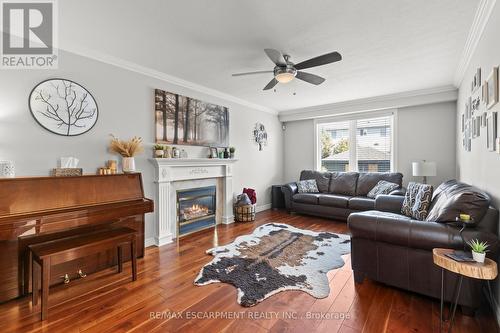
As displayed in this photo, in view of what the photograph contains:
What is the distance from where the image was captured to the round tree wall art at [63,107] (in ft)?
8.43

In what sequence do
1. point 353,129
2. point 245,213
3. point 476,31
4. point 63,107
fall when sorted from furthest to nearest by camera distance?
1. point 353,129
2. point 245,213
3. point 63,107
4. point 476,31

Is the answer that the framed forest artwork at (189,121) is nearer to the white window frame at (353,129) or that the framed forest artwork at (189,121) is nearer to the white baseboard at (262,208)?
the white baseboard at (262,208)

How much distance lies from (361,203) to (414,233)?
2640 mm

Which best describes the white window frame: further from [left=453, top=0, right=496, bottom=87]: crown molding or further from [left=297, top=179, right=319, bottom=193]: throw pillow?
[left=453, top=0, right=496, bottom=87]: crown molding

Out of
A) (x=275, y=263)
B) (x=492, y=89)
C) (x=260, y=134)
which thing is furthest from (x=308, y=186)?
(x=492, y=89)

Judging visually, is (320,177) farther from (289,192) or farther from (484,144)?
(484,144)

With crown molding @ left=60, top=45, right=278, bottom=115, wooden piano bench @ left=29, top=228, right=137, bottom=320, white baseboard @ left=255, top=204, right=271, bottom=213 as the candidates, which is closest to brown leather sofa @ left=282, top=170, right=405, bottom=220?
white baseboard @ left=255, top=204, right=271, bottom=213

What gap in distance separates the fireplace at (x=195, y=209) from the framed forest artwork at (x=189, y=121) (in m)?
0.87

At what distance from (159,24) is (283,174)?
5.06m

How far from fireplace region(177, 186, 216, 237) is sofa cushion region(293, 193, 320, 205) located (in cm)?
187

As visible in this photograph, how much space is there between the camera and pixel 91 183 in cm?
266

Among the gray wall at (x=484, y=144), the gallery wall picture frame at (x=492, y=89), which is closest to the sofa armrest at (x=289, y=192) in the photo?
the gray wall at (x=484, y=144)

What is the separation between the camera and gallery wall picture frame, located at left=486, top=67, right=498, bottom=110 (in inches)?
73.0

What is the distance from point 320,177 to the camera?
18.9 feet
